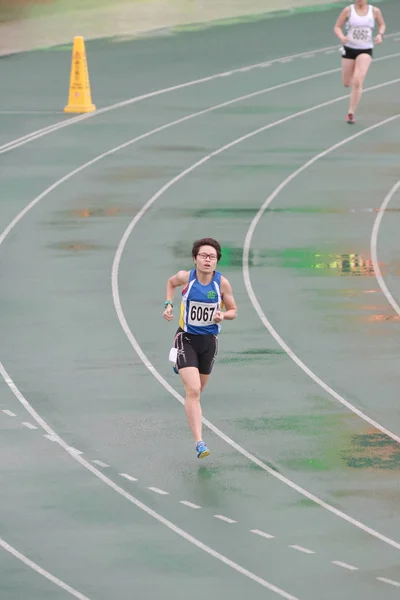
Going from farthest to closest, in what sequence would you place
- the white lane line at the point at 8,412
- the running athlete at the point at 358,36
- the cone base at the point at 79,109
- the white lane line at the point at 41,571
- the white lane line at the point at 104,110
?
1. the cone base at the point at 79,109
2. the white lane line at the point at 104,110
3. the running athlete at the point at 358,36
4. the white lane line at the point at 8,412
5. the white lane line at the point at 41,571

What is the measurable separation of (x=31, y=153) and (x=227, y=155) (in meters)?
3.28

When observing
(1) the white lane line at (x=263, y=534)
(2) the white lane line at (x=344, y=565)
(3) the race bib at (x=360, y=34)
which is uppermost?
(3) the race bib at (x=360, y=34)

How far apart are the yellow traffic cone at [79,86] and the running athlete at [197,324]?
17007mm

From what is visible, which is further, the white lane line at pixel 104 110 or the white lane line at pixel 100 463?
the white lane line at pixel 104 110

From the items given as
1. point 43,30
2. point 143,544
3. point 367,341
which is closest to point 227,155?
point 367,341

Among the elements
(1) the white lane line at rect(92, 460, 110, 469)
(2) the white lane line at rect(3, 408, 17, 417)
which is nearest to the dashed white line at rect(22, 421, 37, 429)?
(2) the white lane line at rect(3, 408, 17, 417)

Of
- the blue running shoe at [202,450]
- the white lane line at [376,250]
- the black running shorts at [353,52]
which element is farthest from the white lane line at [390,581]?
the black running shorts at [353,52]

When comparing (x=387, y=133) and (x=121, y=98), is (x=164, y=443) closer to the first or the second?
(x=387, y=133)

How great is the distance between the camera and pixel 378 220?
2480cm

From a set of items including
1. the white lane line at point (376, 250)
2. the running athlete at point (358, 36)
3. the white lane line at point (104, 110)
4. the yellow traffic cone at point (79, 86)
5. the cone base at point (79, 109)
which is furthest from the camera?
the cone base at point (79, 109)

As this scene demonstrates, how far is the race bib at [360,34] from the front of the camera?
2858 cm

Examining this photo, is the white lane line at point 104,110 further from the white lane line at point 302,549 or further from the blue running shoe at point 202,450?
the white lane line at point 302,549

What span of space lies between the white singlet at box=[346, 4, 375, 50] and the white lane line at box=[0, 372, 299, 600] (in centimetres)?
1289

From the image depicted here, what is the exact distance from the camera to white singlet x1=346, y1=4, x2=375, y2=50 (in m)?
28.5
